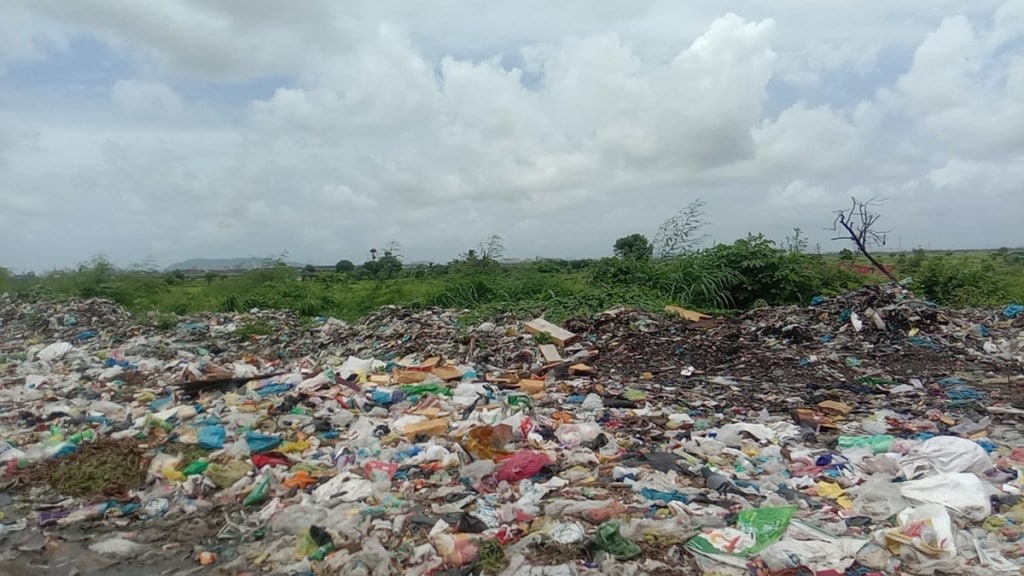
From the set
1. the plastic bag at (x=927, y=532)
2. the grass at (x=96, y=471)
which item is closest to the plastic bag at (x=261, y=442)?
the grass at (x=96, y=471)

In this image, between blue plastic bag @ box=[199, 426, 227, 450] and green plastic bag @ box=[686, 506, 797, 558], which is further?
blue plastic bag @ box=[199, 426, 227, 450]

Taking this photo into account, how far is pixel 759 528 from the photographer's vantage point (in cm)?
312

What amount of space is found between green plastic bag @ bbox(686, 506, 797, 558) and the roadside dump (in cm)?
1

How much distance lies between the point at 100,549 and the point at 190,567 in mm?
567

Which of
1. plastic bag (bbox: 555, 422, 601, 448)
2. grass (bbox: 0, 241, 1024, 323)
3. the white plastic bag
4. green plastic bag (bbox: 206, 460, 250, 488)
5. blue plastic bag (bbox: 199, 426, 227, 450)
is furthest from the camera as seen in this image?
grass (bbox: 0, 241, 1024, 323)

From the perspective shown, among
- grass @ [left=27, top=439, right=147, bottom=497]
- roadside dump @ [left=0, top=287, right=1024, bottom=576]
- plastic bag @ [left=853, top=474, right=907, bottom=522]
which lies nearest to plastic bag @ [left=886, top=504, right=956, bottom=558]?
roadside dump @ [left=0, top=287, right=1024, bottom=576]


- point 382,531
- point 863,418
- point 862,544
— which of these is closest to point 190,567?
point 382,531

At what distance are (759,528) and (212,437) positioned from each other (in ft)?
11.9

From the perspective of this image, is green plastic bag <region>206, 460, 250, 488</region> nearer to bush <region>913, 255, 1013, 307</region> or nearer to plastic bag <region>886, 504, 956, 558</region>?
plastic bag <region>886, 504, 956, 558</region>

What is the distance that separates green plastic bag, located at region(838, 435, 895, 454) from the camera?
166 inches

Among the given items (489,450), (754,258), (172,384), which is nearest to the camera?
(489,450)

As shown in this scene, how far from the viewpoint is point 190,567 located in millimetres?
3195

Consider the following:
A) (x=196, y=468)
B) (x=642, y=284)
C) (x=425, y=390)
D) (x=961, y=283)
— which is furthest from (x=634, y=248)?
(x=196, y=468)

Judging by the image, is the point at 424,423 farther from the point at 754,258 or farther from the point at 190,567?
the point at 754,258
